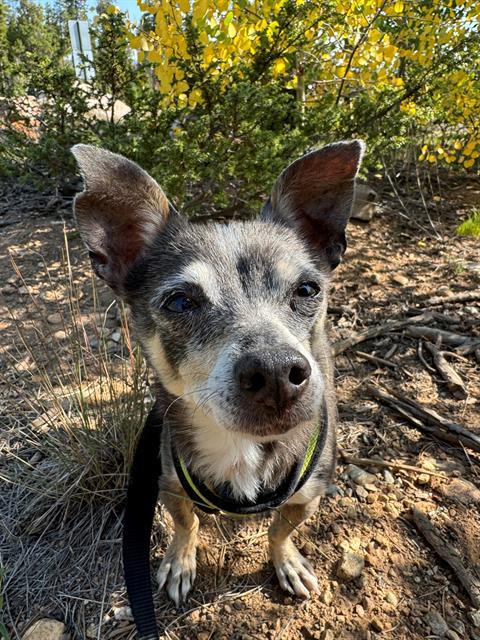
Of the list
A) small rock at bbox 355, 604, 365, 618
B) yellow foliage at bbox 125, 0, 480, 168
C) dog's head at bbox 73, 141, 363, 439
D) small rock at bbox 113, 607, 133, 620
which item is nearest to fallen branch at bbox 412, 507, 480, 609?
small rock at bbox 355, 604, 365, 618

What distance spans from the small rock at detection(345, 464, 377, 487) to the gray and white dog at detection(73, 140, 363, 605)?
1.80ft

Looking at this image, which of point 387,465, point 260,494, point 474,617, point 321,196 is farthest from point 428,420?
point 321,196

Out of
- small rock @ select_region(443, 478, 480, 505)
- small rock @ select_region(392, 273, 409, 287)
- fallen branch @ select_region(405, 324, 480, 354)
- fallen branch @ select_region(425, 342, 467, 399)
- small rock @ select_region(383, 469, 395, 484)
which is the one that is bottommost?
small rock @ select_region(383, 469, 395, 484)

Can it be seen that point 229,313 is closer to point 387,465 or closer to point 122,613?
point 122,613

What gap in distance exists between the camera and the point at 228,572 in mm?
2475

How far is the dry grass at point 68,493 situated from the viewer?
7.52ft

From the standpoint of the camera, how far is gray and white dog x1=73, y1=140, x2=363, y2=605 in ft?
5.74

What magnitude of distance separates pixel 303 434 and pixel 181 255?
110cm

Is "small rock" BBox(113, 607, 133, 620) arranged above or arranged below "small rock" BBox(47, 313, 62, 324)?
below

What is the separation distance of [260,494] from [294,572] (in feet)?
1.74

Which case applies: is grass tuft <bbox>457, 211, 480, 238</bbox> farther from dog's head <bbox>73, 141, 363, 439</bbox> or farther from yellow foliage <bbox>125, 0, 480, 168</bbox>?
dog's head <bbox>73, 141, 363, 439</bbox>

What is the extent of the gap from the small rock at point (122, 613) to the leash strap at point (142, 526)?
23 cm

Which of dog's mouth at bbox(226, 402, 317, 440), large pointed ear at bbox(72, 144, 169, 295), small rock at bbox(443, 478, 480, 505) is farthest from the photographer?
small rock at bbox(443, 478, 480, 505)

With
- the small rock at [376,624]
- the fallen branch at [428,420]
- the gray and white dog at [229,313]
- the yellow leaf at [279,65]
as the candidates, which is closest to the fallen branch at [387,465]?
the fallen branch at [428,420]
